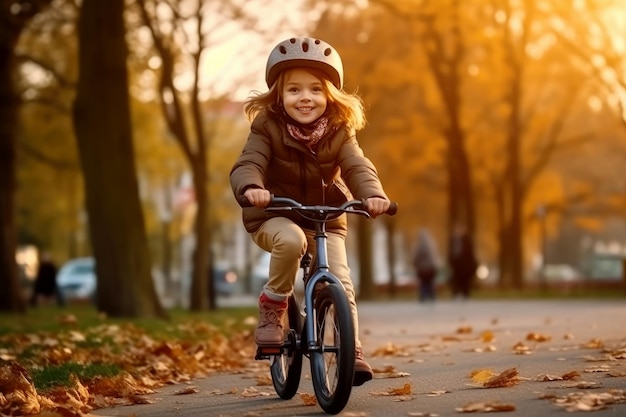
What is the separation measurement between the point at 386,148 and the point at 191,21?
1456 centimetres

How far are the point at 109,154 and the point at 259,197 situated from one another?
1235cm

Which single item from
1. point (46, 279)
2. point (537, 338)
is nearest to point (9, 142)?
point (46, 279)

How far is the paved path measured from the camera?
7699 mm

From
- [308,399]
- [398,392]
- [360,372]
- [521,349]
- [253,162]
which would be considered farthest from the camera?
[521,349]

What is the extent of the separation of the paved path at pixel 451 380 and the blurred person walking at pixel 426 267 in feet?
47.5

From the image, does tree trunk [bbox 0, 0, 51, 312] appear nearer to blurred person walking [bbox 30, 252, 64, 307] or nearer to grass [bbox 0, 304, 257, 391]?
grass [bbox 0, 304, 257, 391]

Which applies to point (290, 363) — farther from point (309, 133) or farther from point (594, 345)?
point (594, 345)

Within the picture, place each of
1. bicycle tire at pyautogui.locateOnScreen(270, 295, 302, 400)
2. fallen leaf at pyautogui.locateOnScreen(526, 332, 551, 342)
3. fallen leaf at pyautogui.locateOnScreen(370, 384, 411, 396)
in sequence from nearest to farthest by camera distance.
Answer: bicycle tire at pyautogui.locateOnScreen(270, 295, 302, 400)
fallen leaf at pyautogui.locateOnScreen(370, 384, 411, 396)
fallen leaf at pyautogui.locateOnScreen(526, 332, 551, 342)

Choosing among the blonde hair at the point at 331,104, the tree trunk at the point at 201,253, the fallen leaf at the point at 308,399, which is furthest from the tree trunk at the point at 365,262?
the blonde hair at the point at 331,104

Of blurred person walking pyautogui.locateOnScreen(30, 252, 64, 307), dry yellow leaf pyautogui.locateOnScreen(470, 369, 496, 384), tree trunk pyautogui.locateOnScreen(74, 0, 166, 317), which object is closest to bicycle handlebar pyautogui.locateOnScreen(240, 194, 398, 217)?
dry yellow leaf pyautogui.locateOnScreen(470, 369, 496, 384)

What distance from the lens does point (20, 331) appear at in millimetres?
15945

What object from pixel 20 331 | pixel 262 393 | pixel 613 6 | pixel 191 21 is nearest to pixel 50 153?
pixel 191 21

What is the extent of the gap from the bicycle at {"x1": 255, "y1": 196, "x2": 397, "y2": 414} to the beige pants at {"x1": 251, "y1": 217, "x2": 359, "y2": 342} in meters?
0.11

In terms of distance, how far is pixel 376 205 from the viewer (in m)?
7.53
